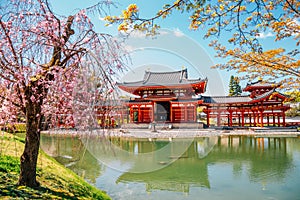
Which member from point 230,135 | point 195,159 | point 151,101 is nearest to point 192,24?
point 195,159

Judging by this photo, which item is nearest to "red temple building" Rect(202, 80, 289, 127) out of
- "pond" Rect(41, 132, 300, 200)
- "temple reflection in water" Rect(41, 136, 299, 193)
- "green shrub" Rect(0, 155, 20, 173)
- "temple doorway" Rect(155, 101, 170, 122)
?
"temple doorway" Rect(155, 101, 170, 122)

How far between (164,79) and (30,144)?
1877cm

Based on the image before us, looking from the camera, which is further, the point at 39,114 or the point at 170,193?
the point at 170,193

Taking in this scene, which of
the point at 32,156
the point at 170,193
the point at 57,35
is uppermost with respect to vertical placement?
the point at 57,35

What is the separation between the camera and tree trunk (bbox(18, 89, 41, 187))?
2.43 metres

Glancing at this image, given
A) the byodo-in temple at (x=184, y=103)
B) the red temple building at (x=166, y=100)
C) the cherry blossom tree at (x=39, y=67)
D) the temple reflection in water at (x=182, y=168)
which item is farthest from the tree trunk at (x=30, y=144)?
the red temple building at (x=166, y=100)

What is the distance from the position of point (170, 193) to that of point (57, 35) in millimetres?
3561

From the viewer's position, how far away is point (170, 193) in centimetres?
429

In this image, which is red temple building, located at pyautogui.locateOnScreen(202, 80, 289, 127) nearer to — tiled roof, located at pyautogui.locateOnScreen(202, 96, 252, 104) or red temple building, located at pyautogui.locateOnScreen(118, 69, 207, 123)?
tiled roof, located at pyautogui.locateOnScreen(202, 96, 252, 104)

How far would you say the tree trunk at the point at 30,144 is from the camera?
2.43 meters

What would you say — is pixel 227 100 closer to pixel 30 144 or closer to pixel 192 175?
pixel 192 175

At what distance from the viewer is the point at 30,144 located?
250cm

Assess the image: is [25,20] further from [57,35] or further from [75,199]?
[75,199]

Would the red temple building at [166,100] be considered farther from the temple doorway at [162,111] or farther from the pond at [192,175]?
the pond at [192,175]
